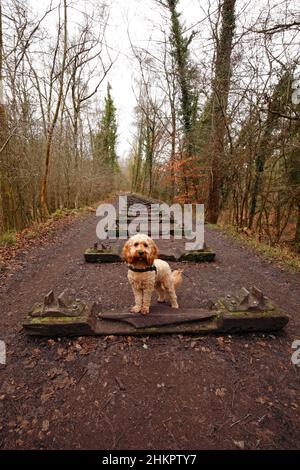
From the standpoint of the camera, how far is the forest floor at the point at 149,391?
5.49ft

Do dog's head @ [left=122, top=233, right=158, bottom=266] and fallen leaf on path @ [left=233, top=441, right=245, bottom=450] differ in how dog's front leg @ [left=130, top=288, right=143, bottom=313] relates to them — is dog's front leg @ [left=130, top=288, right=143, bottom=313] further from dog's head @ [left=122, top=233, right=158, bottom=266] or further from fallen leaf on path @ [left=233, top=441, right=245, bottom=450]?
fallen leaf on path @ [left=233, top=441, right=245, bottom=450]

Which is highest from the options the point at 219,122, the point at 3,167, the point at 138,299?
the point at 219,122

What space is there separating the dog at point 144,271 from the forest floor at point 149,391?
0.50 metres

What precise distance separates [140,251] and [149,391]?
4.35 feet

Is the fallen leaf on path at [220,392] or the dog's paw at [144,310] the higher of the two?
the dog's paw at [144,310]

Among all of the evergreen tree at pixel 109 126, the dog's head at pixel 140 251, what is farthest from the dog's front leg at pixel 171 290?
the evergreen tree at pixel 109 126

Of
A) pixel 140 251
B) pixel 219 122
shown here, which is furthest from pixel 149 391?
pixel 219 122

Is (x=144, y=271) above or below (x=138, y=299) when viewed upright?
above

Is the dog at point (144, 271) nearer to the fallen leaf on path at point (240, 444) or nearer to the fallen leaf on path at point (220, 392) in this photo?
the fallen leaf on path at point (220, 392)

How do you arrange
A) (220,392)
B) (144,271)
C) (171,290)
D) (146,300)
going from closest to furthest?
(220,392) → (144,271) → (146,300) → (171,290)

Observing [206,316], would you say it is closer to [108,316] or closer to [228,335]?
[228,335]

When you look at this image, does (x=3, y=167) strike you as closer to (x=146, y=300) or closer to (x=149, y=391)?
(x=146, y=300)

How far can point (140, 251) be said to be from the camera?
7.82ft

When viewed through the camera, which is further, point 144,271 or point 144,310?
point 144,310
